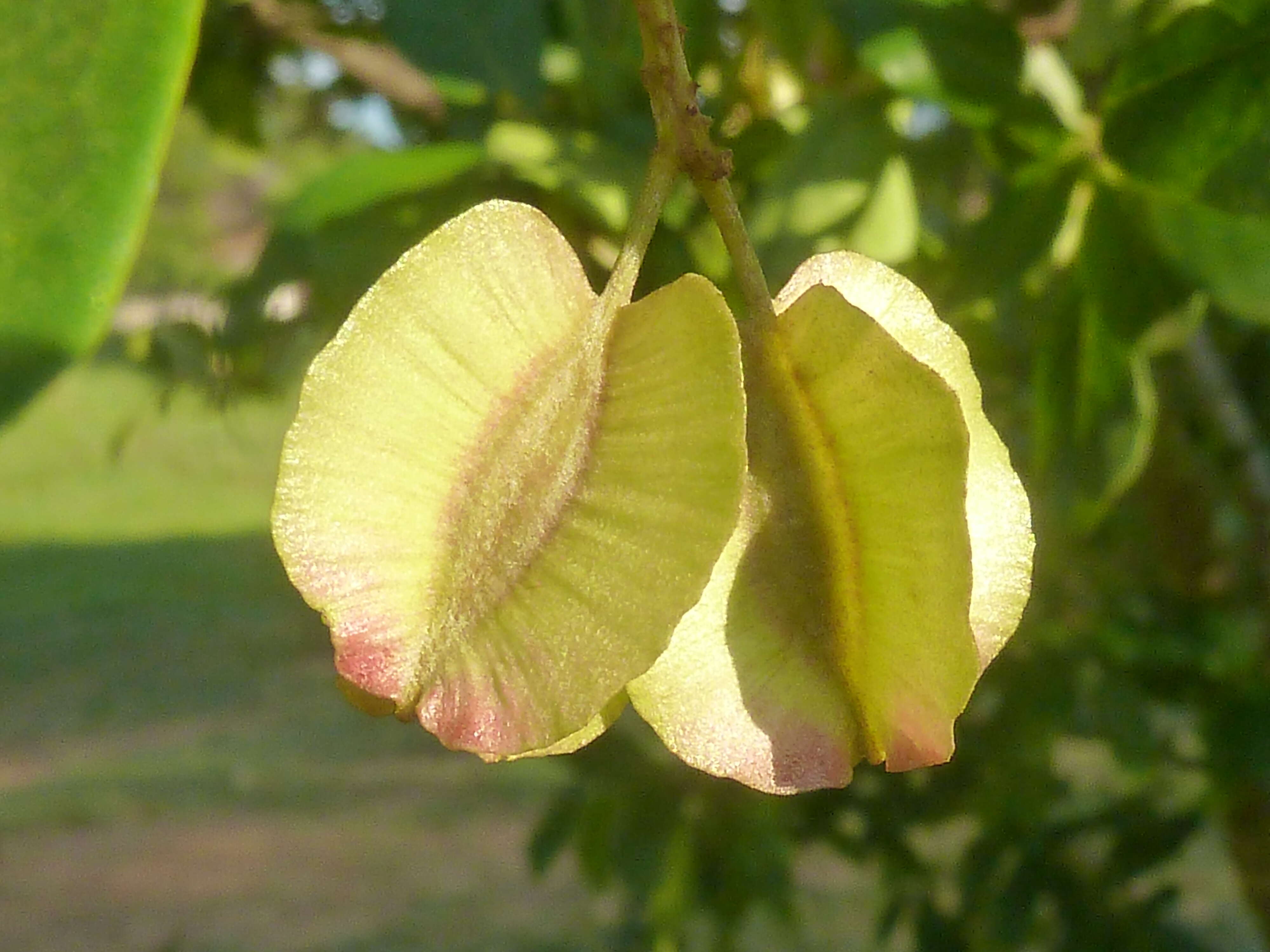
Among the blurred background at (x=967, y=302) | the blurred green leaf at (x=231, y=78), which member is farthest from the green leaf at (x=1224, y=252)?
the blurred green leaf at (x=231, y=78)

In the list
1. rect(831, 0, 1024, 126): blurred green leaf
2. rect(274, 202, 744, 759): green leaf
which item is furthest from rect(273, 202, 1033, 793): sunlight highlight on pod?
rect(831, 0, 1024, 126): blurred green leaf

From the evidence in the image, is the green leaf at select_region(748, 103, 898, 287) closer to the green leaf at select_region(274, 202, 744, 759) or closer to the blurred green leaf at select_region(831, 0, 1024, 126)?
the blurred green leaf at select_region(831, 0, 1024, 126)

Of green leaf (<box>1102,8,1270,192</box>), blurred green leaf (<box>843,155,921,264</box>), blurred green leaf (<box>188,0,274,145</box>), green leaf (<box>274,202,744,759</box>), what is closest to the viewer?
green leaf (<box>274,202,744,759</box>)

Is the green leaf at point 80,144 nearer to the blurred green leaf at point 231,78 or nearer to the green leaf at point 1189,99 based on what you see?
the green leaf at point 1189,99

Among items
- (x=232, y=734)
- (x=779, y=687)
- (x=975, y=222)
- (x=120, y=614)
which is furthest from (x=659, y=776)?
(x=120, y=614)

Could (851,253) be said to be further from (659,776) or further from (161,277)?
(161,277)

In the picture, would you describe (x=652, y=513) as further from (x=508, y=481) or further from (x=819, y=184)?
(x=819, y=184)
